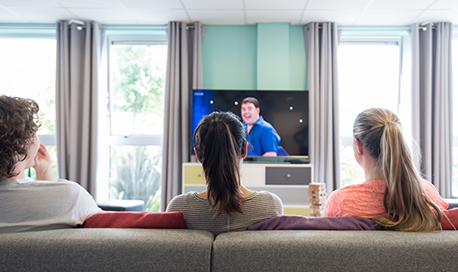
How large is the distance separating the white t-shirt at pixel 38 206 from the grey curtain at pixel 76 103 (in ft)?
9.18

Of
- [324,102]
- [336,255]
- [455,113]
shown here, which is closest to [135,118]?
[324,102]

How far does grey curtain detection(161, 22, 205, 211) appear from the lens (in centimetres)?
363

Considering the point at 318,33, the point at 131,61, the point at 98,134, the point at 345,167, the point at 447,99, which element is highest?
the point at 318,33

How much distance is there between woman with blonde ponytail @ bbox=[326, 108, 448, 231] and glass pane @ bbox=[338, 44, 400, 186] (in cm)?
275

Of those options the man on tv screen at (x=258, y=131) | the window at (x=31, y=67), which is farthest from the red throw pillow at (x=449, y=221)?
the window at (x=31, y=67)

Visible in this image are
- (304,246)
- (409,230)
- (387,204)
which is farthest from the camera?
(387,204)

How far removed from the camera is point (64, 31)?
3686 mm

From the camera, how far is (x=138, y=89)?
397 cm

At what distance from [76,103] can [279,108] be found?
2.22 metres

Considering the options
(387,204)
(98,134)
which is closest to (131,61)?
(98,134)

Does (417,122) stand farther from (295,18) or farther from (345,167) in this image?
(295,18)

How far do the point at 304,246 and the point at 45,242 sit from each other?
62cm

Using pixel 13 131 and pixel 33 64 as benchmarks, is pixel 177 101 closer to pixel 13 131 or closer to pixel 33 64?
pixel 33 64

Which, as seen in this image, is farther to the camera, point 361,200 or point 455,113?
point 455,113
